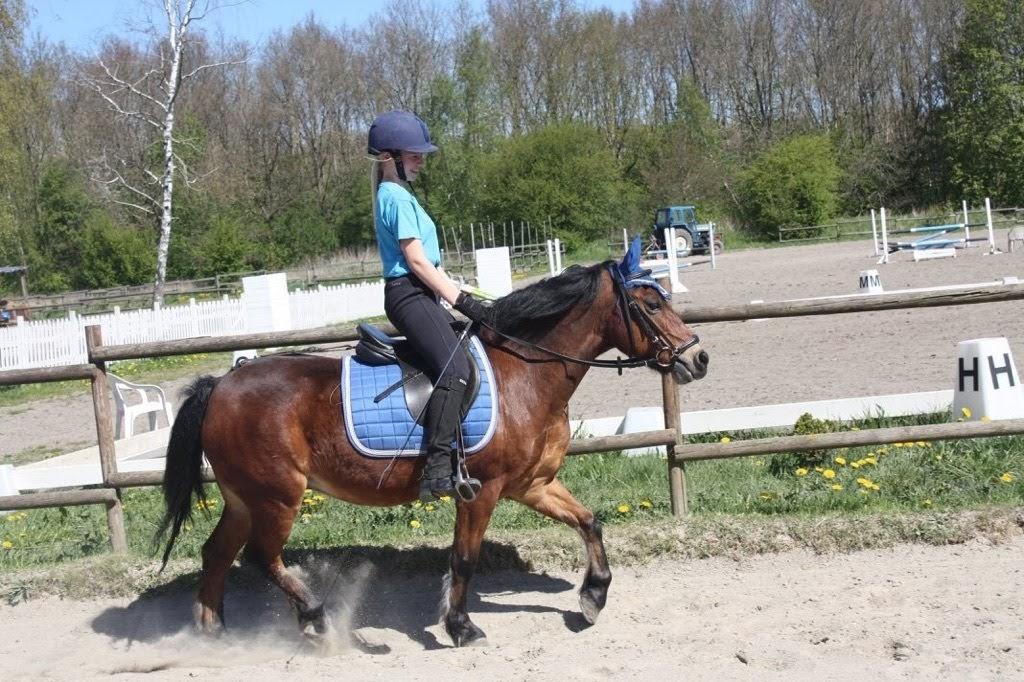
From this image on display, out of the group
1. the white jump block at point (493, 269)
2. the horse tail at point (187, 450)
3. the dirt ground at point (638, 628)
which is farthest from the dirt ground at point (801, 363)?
the white jump block at point (493, 269)

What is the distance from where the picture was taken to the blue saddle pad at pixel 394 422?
470 cm

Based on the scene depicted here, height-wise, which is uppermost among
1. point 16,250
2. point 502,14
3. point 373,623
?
point 502,14

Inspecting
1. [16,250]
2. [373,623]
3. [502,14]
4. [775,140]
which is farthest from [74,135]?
[373,623]

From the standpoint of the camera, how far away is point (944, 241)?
28.2 metres

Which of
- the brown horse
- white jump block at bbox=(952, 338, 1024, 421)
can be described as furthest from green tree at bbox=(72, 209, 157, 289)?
the brown horse

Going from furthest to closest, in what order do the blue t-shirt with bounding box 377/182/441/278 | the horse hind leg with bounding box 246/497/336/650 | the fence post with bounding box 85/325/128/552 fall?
the fence post with bounding box 85/325/128/552 < the horse hind leg with bounding box 246/497/336/650 < the blue t-shirt with bounding box 377/182/441/278

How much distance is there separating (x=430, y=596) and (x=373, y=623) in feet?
1.23

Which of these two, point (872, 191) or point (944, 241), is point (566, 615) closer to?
point (944, 241)

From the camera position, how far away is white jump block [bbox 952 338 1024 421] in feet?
23.1

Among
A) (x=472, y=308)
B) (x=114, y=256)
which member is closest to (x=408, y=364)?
(x=472, y=308)

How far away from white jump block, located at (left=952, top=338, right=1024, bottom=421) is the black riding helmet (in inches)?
173

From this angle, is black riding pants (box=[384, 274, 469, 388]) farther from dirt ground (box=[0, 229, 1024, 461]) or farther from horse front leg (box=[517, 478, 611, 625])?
dirt ground (box=[0, 229, 1024, 461])

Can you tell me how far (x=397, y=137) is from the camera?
15.3ft

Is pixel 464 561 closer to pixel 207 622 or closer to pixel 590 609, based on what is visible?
pixel 590 609
